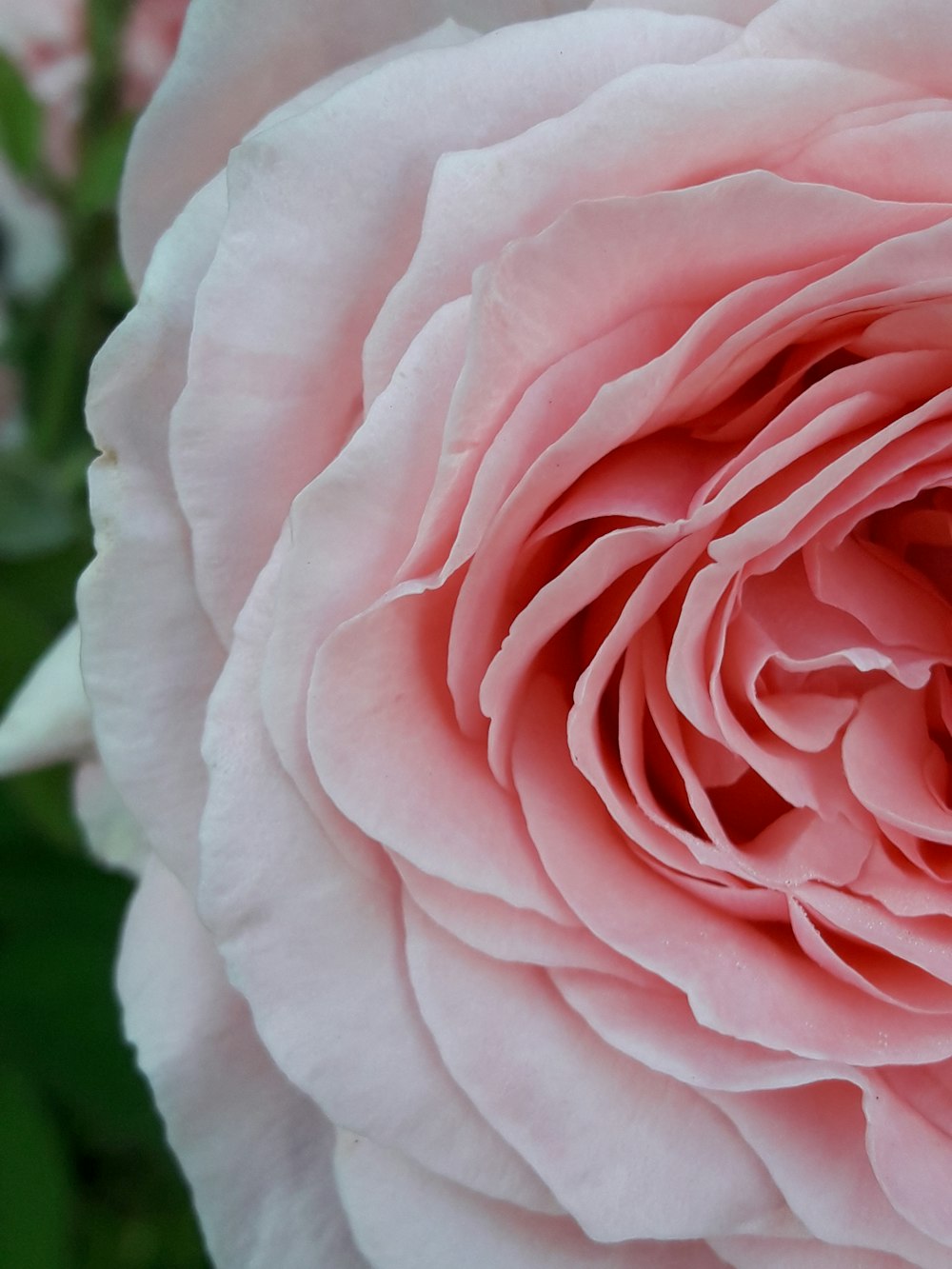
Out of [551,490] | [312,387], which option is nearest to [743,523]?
[551,490]

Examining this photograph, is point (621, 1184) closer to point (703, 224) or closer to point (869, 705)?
point (869, 705)

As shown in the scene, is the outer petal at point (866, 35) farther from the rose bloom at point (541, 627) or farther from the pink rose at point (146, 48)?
the pink rose at point (146, 48)

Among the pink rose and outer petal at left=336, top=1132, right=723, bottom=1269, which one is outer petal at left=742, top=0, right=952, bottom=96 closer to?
outer petal at left=336, top=1132, right=723, bottom=1269

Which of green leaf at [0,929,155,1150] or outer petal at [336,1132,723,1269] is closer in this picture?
outer petal at [336,1132,723,1269]

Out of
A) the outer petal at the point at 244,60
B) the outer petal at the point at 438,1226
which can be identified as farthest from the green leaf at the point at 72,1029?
the outer petal at the point at 244,60

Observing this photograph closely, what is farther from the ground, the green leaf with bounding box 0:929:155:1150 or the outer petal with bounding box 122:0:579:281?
the outer petal with bounding box 122:0:579:281

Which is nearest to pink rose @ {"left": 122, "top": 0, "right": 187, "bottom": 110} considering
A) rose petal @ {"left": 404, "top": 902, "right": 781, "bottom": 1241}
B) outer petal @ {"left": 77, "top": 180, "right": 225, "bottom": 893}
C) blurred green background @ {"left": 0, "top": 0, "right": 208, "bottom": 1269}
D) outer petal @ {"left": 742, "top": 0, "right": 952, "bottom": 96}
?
blurred green background @ {"left": 0, "top": 0, "right": 208, "bottom": 1269}

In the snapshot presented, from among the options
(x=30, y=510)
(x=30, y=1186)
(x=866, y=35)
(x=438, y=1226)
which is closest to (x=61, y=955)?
(x=30, y=1186)
